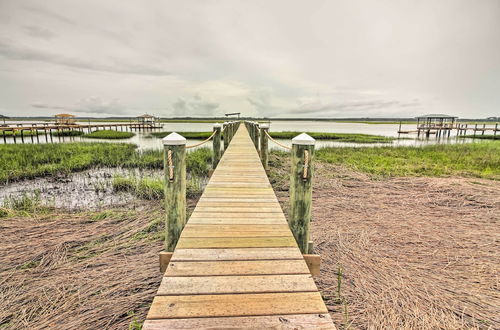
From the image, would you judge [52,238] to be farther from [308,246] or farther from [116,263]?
[308,246]

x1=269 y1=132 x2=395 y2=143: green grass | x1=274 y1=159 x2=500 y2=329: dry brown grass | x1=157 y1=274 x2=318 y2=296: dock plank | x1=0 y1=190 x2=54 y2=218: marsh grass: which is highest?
x1=157 y1=274 x2=318 y2=296: dock plank

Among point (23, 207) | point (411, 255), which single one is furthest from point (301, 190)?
point (23, 207)

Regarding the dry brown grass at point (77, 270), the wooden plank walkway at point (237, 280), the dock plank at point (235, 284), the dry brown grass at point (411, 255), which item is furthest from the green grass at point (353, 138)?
the dock plank at point (235, 284)

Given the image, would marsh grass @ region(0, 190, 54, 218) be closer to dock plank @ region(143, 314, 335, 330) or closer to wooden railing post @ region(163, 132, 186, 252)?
wooden railing post @ region(163, 132, 186, 252)

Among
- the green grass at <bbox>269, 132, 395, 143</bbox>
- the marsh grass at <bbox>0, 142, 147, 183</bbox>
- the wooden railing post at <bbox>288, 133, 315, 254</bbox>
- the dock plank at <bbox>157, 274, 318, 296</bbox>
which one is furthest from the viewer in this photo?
the green grass at <bbox>269, 132, 395, 143</bbox>

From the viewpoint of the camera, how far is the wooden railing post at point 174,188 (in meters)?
2.94

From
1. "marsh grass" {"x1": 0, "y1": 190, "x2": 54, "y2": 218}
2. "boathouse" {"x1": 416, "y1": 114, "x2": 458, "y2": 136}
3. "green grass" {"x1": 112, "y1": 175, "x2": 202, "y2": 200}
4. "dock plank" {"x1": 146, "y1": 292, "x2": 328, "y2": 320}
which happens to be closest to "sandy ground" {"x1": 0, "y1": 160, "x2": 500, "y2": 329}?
"marsh grass" {"x1": 0, "y1": 190, "x2": 54, "y2": 218}

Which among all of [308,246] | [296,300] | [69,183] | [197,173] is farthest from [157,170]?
[296,300]

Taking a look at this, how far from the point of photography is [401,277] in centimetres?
334

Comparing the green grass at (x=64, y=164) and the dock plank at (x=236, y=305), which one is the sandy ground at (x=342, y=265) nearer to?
the dock plank at (x=236, y=305)

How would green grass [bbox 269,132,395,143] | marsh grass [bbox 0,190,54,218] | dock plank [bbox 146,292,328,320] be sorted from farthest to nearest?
1. green grass [bbox 269,132,395,143]
2. marsh grass [bbox 0,190,54,218]
3. dock plank [bbox 146,292,328,320]

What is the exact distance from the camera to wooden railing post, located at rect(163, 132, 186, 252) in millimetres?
2936

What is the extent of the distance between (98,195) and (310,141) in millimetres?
7238

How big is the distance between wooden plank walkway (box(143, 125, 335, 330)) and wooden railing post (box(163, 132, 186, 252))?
169mm
